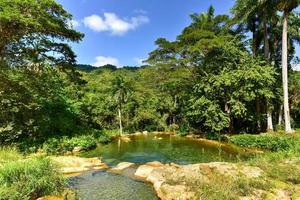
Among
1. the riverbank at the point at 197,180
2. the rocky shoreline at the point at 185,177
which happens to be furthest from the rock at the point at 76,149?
the riverbank at the point at 197,180

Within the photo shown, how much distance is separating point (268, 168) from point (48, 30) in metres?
13.2

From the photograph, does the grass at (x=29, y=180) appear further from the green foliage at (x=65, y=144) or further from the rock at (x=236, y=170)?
the green foliage at (x=65, y=144)

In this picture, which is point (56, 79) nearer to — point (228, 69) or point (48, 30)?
point (48, 30)

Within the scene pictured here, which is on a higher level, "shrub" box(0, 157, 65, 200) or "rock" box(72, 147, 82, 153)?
"shrub" box(0, 157, 65, 200)

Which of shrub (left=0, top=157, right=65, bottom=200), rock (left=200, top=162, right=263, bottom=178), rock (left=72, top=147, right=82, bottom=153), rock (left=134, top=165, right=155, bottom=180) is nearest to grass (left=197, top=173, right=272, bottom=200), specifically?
rock (left=200, top=162, right=263, bottom=178)

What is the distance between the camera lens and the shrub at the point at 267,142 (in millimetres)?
18697

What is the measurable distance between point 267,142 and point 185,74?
533 inches

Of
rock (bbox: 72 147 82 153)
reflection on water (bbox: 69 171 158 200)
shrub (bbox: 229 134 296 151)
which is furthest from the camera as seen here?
rock (bbox: 72 147 82 153)

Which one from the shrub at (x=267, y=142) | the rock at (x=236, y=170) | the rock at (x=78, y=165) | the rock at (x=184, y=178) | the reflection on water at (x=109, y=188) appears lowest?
the reflection on water at (x=109, y=188)

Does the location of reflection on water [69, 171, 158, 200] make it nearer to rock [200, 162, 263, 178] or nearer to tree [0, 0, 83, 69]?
rock [200, 162, 263, 178]

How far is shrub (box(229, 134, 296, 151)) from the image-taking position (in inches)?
736

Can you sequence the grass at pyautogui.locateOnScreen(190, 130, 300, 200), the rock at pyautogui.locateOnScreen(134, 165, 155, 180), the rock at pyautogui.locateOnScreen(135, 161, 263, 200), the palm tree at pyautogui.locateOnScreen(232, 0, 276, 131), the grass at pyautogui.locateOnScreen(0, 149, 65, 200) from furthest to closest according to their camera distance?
1. the palm tree at pyautogui.locateOnScreen(232, 0, 276, 131)
2. the rock at pyautogui.locateOnScreen(134, 165, 155, 180)
3. the rock at pyautogui.locateOnScreen(135, 161, 263, 200)
4. the grass at pyautogui.locateOnScreen(190, 130, 300, 200)
5. the grass at pyautogui.locateOnScreen(0, 149, 65, 200)

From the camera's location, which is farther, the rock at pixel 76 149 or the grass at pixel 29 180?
the rock at pixel 76 149

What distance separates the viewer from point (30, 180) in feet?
27.1
